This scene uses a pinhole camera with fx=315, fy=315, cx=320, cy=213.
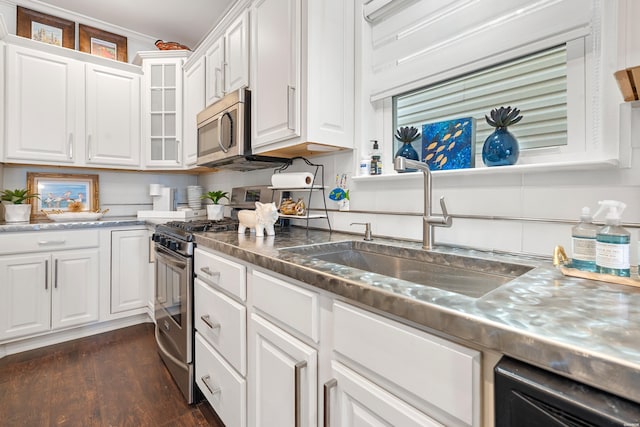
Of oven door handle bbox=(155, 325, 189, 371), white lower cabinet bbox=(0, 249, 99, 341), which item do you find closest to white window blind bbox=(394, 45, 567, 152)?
oven door handle bbox=(155, 325, 189, 371)

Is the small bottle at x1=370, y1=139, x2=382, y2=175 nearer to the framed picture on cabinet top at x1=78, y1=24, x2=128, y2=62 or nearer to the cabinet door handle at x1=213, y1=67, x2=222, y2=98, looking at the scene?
the cabinet door handle at x1=213, y1=67, x2=222, y2=98

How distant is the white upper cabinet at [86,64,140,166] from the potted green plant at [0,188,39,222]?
533 millimetres

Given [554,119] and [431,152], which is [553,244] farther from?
[431,152]

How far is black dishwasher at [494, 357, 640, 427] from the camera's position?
0.37 meters

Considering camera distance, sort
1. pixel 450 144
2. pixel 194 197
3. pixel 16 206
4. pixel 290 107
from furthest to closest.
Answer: pixel 194 197
pixel 16 206
pixel 290 107
pixel 450 144

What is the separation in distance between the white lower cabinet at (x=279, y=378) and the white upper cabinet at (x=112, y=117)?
8.18ft

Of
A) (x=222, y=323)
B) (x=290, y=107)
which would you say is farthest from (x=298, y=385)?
(x=290, y=107)

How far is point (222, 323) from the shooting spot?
1.37 metres

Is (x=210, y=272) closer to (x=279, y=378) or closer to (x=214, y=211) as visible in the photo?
(x=279, y=378)

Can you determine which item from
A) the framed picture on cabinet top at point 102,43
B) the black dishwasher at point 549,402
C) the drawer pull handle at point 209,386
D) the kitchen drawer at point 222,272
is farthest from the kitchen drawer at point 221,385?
the framed picture on cabinet top at point 102,43

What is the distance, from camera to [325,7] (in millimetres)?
1559

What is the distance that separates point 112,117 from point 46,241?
1211 millimetres

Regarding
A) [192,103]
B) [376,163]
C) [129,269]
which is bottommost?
[129,269]

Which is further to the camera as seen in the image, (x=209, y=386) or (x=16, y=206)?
A: (x=16, y=206)
